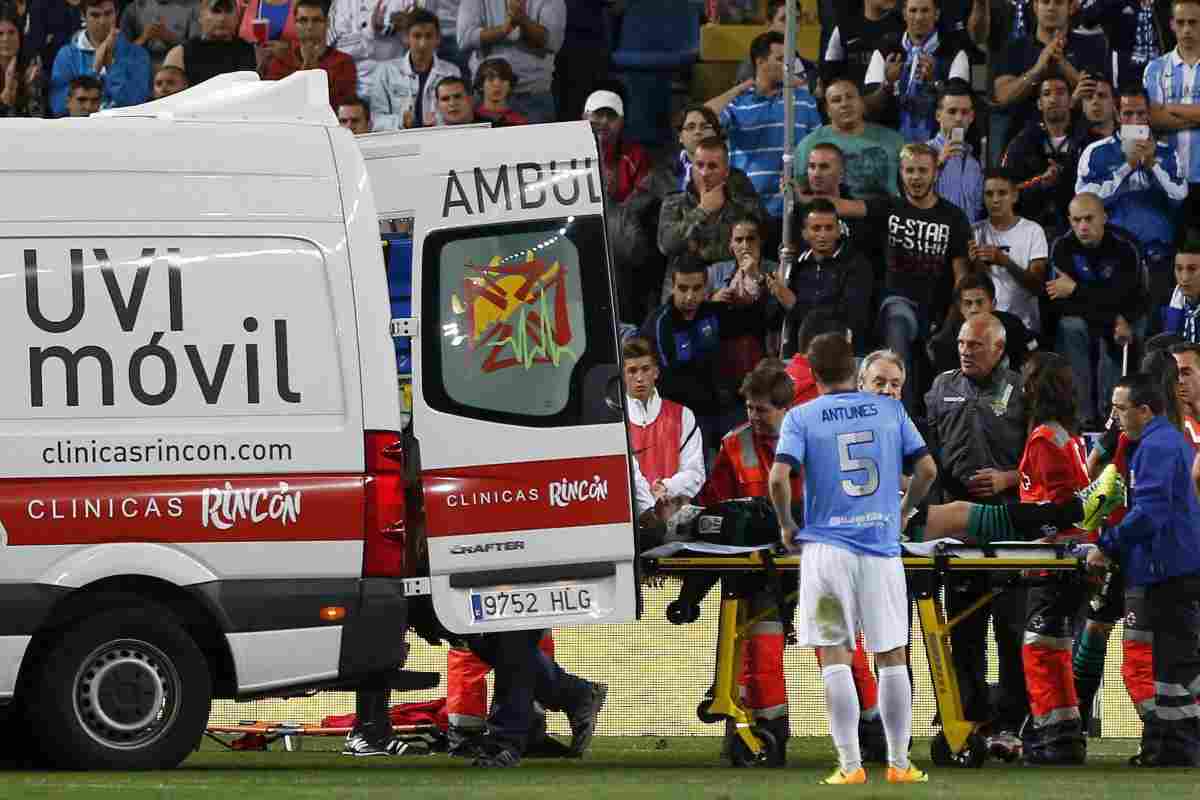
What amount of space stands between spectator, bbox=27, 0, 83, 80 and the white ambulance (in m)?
9.54

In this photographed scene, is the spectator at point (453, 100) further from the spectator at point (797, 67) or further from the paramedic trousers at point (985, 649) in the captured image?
the paramedic trousers at point (985, 649)

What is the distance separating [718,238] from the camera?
51.6 ft

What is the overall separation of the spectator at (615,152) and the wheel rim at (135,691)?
7795mm

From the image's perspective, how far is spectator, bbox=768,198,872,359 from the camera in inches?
586

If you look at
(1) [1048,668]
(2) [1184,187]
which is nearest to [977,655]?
(1) [1048,668]

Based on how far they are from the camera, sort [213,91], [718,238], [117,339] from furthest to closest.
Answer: [718,238] < [213,91] < [117,339]

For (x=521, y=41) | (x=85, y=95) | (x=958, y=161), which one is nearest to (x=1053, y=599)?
(x=958, y=161)

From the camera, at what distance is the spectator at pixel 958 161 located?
16.1 m

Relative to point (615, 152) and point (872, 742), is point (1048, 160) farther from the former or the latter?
point (872, 742)

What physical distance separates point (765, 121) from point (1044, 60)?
6.61 feet

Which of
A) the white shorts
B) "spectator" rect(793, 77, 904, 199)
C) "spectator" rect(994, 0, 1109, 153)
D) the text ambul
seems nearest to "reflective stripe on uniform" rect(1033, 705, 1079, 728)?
the white shorts

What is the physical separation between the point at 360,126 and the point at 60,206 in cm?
716

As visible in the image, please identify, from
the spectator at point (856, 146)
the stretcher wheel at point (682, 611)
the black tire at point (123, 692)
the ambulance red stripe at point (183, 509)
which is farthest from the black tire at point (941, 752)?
the spectator at point (856, 146)

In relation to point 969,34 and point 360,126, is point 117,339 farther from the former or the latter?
point 969,34
